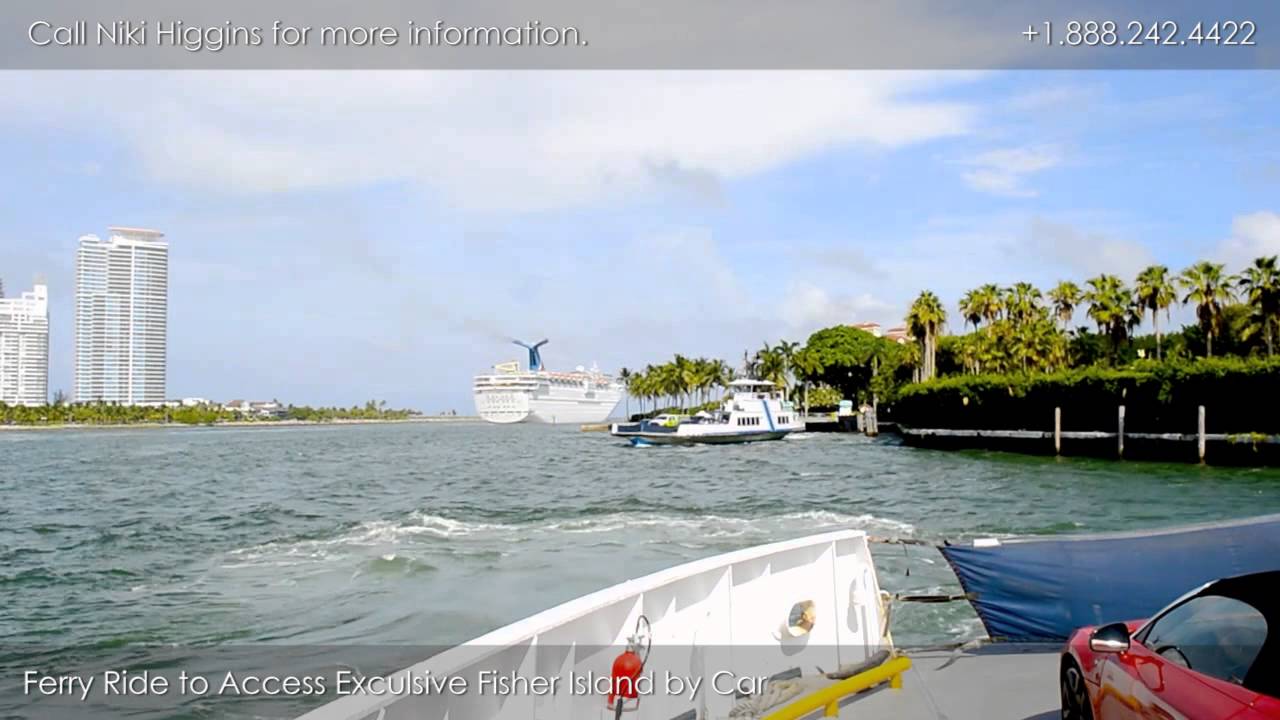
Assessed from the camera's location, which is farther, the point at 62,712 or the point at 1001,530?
the point at 1001,530

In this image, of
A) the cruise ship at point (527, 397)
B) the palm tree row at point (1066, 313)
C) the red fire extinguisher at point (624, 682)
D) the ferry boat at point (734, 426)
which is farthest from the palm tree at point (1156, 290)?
the cruise ship at point (527, 397)

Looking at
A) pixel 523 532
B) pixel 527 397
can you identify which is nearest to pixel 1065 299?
pixel 523 532

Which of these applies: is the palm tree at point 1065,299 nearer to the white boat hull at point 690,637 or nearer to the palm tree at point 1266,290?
the palm tree at point 1266,290

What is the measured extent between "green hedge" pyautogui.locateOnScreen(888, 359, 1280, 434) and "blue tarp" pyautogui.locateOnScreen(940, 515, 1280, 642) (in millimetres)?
48496

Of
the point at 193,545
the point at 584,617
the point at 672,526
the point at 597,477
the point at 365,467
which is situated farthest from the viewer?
the point at 365,467

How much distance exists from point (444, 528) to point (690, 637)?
23.3 metres

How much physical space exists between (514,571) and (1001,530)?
44.3 ft

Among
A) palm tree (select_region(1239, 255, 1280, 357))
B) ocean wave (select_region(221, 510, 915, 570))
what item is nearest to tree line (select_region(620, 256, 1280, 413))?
palm tree (select_region(1239, 255, 1280, 357))

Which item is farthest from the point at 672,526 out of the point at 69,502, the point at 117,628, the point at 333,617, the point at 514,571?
the point at 69,502

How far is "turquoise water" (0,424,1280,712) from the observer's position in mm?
17016

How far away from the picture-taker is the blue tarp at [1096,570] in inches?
290

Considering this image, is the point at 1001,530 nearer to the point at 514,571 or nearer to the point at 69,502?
the point at 514,571

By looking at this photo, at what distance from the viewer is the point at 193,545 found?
1038 inches

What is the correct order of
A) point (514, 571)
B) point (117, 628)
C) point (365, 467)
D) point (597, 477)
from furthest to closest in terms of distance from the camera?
1. point (365, 467)
2. point (597, 477)
3. point (514, 571)
4. point (117, 628)
